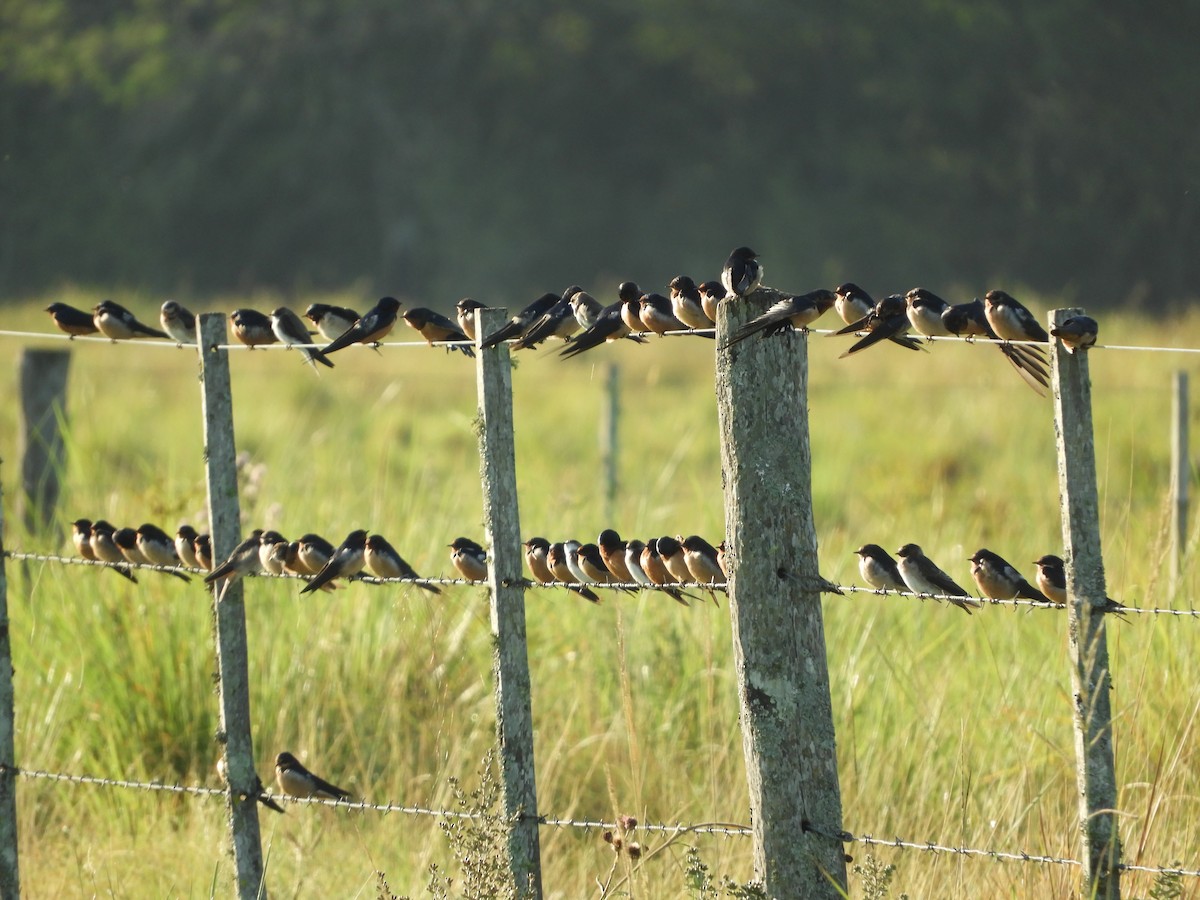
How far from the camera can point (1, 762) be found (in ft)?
16.2

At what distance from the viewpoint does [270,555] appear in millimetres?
4531

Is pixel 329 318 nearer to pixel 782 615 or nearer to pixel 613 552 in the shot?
pixel 613 552

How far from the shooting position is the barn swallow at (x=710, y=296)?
4.56 meters

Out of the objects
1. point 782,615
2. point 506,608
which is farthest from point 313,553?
point 782,615

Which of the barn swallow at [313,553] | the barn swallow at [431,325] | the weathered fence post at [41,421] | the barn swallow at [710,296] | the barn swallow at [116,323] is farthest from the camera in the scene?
the weathered fence post at [41,421]

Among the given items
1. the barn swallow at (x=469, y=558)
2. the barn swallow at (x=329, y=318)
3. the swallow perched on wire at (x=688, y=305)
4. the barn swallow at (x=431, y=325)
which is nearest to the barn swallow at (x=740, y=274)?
the swallow perched on wire at (x=688, y=305)

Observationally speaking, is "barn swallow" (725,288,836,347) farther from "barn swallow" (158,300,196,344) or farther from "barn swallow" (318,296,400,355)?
"barn swallow" (158,300,196,344)

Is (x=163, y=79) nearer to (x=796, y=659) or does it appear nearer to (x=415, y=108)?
(x=415, y=108)

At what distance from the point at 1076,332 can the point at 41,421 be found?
217 inches

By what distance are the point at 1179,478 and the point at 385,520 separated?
12.9 feet

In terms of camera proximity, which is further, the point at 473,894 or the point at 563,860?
the point at 563,860

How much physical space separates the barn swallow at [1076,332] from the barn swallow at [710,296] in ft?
4.59

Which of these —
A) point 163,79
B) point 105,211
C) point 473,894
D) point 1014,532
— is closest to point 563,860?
point 473,894

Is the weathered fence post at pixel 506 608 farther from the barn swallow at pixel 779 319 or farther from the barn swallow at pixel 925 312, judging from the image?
the barn swallow at pixel 925 312
